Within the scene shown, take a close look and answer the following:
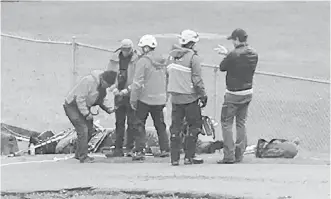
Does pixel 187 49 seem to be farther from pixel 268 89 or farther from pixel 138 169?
pixel 268 89

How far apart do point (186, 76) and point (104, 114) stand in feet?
19.7

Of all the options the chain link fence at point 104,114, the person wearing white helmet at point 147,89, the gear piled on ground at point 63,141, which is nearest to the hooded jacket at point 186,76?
the person wearing white helmet at point 147,89

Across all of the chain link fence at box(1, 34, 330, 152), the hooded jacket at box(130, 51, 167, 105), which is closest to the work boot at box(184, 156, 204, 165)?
the hooded jacket at box(130, 51, 167, 105)

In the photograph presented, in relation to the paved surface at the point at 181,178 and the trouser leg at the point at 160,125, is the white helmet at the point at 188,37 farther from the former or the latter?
the paved surface at the point at 181,178

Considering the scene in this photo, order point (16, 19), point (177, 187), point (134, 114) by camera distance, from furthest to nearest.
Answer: point (16, 19) → point (134, 114) → point (177, 187)

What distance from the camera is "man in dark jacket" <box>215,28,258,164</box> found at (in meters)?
12.1

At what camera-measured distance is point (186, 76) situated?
12.2m

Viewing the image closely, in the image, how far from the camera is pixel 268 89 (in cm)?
1877

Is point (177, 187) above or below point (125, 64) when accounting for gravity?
below

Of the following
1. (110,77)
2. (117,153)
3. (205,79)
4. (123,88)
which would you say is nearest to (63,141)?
(117,153)

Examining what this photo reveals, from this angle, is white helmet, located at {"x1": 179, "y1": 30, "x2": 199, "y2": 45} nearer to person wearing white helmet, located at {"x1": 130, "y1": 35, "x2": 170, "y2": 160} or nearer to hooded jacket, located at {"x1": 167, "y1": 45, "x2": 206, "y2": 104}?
hooded jacket, located at {"x1": 167, "y1": 45, "x2": 206, "y2": 104}

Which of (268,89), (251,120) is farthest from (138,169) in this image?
(268,89)

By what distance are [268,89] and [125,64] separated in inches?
252

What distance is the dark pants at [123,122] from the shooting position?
1303cm
